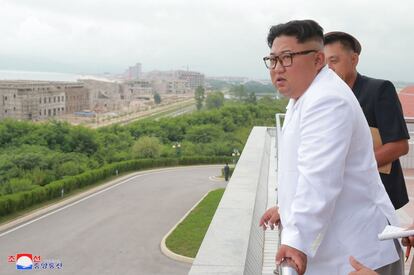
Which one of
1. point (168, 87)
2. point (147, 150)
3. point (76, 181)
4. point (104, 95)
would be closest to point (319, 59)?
point (76, 181)

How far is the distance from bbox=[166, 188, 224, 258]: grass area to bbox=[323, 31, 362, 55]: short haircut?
11064 millimetres

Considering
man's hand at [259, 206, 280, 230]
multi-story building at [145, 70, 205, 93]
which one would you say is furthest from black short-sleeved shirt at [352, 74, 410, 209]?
multi-story building at [145, 70, 205, 93]

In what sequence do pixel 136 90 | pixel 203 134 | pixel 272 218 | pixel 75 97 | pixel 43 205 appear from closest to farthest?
pixel 272 218 < pixel 43 205 < pixel 203 134 < pixel 75 97 < pixel 136 90

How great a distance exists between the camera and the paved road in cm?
1377

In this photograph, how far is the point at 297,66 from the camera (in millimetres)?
1315

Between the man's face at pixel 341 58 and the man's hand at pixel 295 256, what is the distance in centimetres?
105

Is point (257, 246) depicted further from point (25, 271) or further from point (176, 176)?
point (176, 176)

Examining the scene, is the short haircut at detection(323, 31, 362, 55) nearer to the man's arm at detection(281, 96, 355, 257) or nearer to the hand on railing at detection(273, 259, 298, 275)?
the man's arm at detection(281, 96, 355, 257)

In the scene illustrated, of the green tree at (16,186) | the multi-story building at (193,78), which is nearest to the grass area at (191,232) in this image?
the green tree at (16,186)

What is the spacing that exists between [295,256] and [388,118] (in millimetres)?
946

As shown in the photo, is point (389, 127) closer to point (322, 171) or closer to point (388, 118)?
point (388, 118)

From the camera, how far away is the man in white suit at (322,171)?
44.6 inches

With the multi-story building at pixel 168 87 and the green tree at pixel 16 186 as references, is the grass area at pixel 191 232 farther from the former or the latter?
the multi-story building at pixel 168 87

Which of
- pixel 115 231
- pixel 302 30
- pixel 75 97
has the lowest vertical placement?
pixel 115 231
